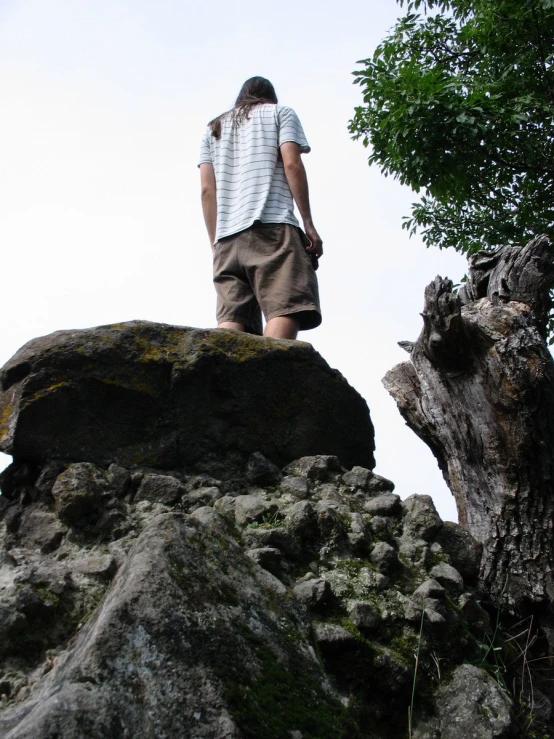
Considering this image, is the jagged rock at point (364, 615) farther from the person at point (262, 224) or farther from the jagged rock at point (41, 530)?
the person at point (262, 224)

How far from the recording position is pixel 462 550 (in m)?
3.40

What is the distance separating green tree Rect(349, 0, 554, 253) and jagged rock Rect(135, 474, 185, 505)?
15.1 ft

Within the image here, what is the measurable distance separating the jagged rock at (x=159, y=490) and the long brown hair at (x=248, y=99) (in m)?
2.59

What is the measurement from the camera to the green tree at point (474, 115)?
695 cm

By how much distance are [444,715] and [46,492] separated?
1.77m

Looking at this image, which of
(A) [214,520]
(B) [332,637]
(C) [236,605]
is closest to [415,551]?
(B) [332,637]

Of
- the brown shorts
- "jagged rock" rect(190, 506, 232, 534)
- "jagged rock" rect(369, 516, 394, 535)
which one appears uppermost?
the brown shorts

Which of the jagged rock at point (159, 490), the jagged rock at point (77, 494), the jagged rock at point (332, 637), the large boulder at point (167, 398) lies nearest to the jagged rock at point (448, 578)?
the jagged rock at point (332, 637)

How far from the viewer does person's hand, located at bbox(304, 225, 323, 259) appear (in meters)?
4.61

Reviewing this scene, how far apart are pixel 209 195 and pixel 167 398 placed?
192 centimetres

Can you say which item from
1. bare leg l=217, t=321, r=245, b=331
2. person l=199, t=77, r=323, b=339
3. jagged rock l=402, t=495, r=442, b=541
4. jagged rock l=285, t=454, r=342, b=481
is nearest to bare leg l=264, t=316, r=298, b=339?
person l=199, t=77, r=323, b=339

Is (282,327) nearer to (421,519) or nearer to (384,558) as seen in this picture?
(421,519)

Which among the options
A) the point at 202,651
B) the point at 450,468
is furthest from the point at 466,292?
the point at 202,651

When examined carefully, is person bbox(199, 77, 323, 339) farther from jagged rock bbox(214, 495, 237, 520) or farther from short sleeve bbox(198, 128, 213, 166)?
jagged rock bbox(214, 495, 237, 520)
